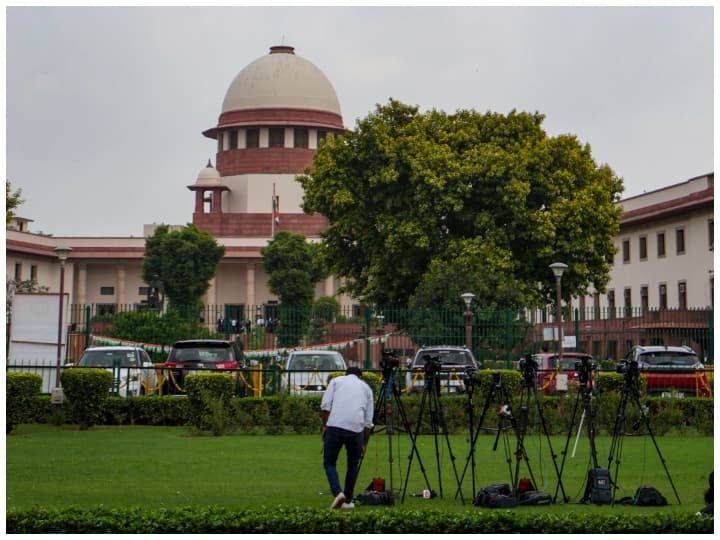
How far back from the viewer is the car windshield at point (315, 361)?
28984 millimetres

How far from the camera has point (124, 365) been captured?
98.5 ft

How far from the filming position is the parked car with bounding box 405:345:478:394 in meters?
26.7

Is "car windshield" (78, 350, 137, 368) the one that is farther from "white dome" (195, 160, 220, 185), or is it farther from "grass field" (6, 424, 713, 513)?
"white dome" (195, 160, 220, 185)

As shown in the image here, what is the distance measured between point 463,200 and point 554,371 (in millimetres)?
17534

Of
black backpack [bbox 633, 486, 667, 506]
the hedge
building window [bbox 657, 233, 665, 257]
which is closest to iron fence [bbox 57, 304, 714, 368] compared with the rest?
black backpack [bbox 633, 486, 667, 506]

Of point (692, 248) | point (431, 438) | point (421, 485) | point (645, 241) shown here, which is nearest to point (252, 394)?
point (431, 438)

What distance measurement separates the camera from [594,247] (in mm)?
44875

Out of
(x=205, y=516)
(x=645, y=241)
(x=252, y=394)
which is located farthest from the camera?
(x=645, y=241)

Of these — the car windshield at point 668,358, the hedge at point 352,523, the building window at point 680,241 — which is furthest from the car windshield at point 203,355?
the building window at point 680,241

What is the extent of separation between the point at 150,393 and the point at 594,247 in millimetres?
19969

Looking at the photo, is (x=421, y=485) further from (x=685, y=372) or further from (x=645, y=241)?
(x=645, y=241)

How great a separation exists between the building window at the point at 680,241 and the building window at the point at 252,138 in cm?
4392

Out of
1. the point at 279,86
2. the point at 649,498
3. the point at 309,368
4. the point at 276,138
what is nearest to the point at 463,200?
the point at 309,368

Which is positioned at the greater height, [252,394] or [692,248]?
[692,248]
